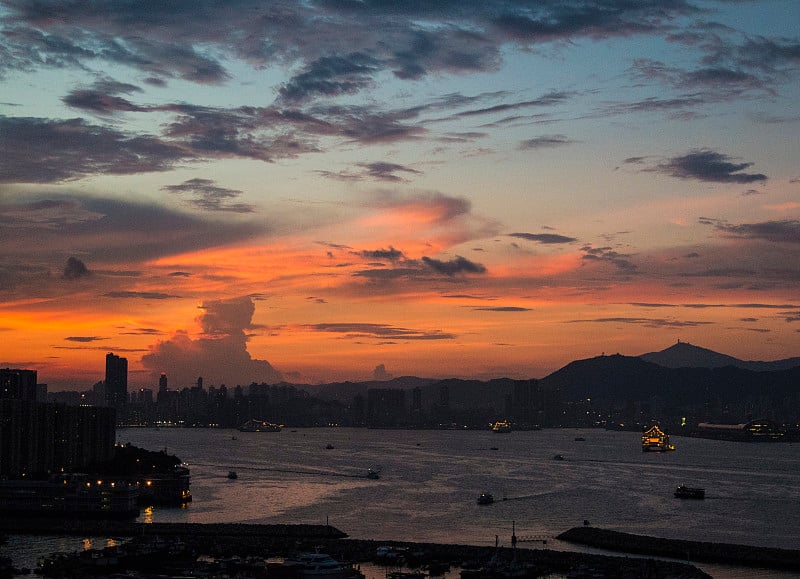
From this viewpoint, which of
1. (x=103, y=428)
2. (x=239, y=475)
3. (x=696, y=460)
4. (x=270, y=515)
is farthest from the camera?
(x=696, y=460)

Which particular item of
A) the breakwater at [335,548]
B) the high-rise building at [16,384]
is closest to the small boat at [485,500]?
the breakwater at [335,548]

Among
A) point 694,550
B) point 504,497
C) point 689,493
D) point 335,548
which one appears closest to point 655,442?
point 689,493

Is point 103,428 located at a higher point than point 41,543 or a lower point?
higher

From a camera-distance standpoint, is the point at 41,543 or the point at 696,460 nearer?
the point at 41,543

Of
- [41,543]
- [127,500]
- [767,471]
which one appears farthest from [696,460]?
[41,543]

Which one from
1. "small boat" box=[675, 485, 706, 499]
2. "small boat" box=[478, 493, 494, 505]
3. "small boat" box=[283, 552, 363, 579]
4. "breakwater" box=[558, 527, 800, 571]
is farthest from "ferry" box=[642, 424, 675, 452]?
"small boat" box=[283, 552, 363, 579]

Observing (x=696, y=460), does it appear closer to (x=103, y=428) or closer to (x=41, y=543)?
(x=103, y=428)

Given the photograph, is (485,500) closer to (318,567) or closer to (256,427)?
(318,567)
